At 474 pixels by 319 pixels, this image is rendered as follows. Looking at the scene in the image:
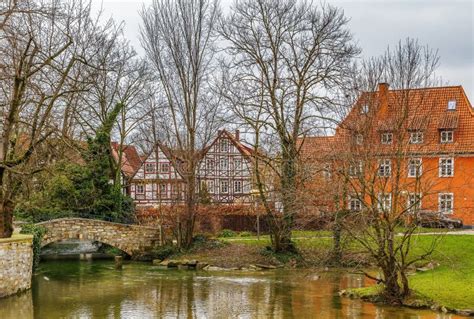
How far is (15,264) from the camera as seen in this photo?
57.9 feet

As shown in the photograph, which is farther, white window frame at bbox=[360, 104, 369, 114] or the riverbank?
white window frame at bbox=[360, 104, 369, 114]

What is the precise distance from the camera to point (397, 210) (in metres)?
16.8

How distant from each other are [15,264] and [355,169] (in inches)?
408

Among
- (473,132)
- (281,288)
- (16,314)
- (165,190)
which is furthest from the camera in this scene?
(165,190)

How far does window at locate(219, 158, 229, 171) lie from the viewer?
45312 millimetres

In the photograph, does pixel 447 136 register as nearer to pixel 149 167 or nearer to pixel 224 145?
pixel 224 145

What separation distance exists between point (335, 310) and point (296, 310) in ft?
3.39

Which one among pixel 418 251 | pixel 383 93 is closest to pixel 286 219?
pixel 418 251

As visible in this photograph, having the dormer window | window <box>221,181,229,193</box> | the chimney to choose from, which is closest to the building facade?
window <box>221,181,229,193</box>

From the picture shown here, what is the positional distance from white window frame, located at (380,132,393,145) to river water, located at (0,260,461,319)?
15.1ft

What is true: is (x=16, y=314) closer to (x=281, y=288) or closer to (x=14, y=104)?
(x=14, y=104)

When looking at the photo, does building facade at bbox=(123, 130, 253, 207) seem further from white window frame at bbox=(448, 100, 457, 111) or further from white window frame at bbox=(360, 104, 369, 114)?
white window frame at bbox=(360, 104, 369, 114)

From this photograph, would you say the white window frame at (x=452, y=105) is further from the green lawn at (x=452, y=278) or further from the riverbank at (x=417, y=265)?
the green lawn at (x=452, y=278)

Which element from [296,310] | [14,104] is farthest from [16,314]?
[296,310]
